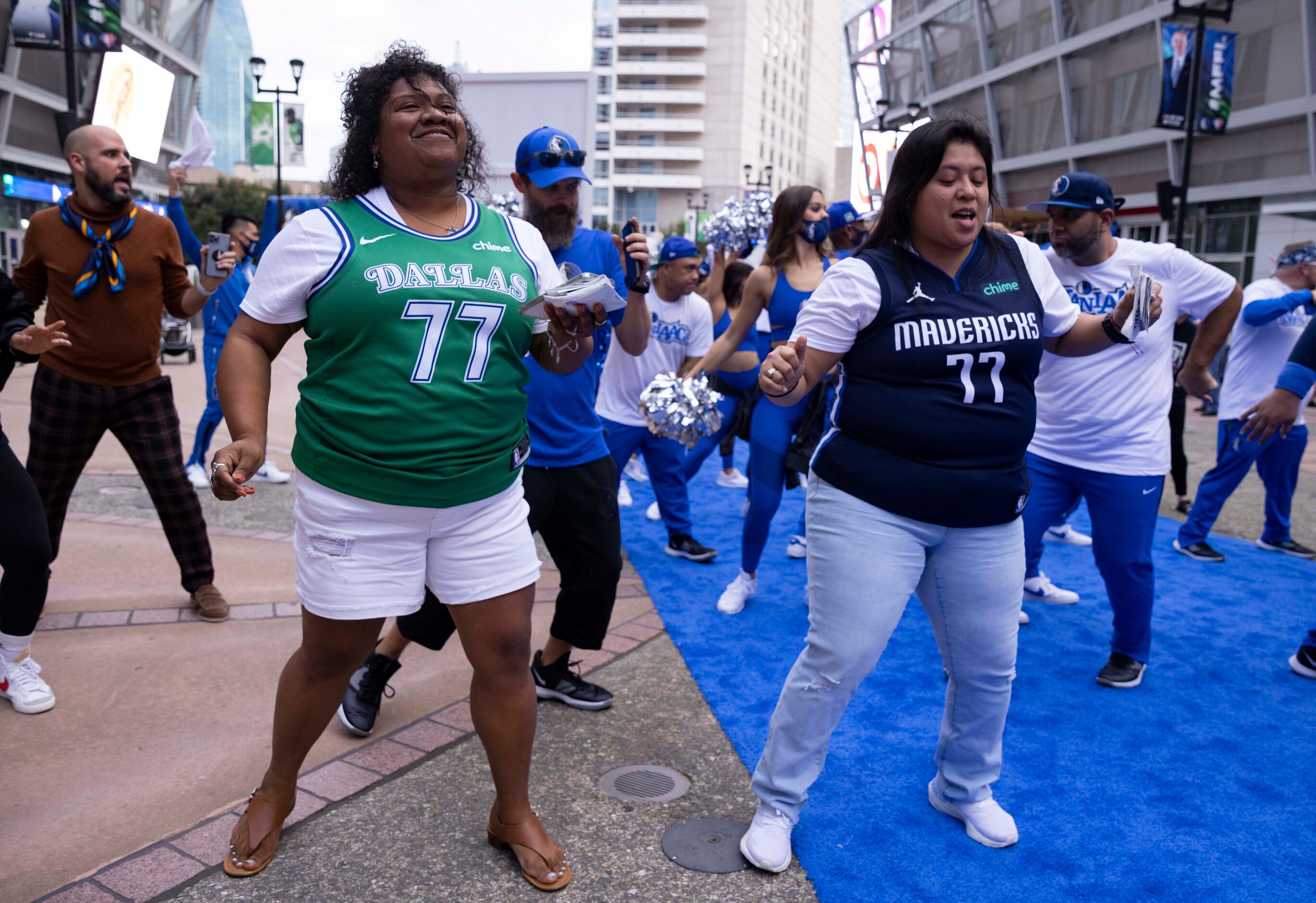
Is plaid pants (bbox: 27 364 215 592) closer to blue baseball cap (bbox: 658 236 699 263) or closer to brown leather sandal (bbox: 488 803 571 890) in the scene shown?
brown leather sandal (bbox: 488 803 571 890)

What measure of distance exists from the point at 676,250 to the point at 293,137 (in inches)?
1027

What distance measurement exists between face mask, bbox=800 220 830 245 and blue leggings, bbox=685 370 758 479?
896mm

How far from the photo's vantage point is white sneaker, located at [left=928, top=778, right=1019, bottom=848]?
303 centimetres

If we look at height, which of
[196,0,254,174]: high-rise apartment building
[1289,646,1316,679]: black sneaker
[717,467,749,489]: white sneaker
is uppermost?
[196,0,254,174]: high-rise apartment building

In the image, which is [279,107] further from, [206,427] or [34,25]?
[206,427]

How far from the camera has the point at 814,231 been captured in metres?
5.30

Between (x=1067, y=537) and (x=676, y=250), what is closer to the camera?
(x=676, y=250)

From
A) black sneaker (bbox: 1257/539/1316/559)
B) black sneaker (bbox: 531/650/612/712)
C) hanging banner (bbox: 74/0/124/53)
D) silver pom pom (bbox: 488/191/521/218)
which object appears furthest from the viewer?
hanging banner (bbox: 74/0/124/53)

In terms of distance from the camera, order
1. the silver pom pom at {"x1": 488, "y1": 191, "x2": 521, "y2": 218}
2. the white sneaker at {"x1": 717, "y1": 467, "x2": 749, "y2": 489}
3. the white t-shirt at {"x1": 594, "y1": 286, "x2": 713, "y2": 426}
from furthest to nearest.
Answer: the white sneaker at {"x1": 717, "y1": 467, "x2": 749, "y2": 489} → the silver pom pom at {"x1": 488, "y1": 191, "x2": 521, "y2": 218} → the white t-shirt at {"x1": 594, "y1": 286, "x2": 713, "y2": 426}

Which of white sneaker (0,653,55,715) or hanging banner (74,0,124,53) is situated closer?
white sneaker (0,653,55,715)

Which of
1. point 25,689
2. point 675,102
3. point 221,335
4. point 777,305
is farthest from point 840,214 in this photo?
point 675,102

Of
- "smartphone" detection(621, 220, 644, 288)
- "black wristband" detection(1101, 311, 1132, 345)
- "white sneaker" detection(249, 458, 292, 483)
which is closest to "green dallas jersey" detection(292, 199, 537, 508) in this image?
"smartphone" detection(621, 220, 644, 288)

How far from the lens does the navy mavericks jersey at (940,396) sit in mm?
2725

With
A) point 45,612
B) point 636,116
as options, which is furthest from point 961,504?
point 636,116
